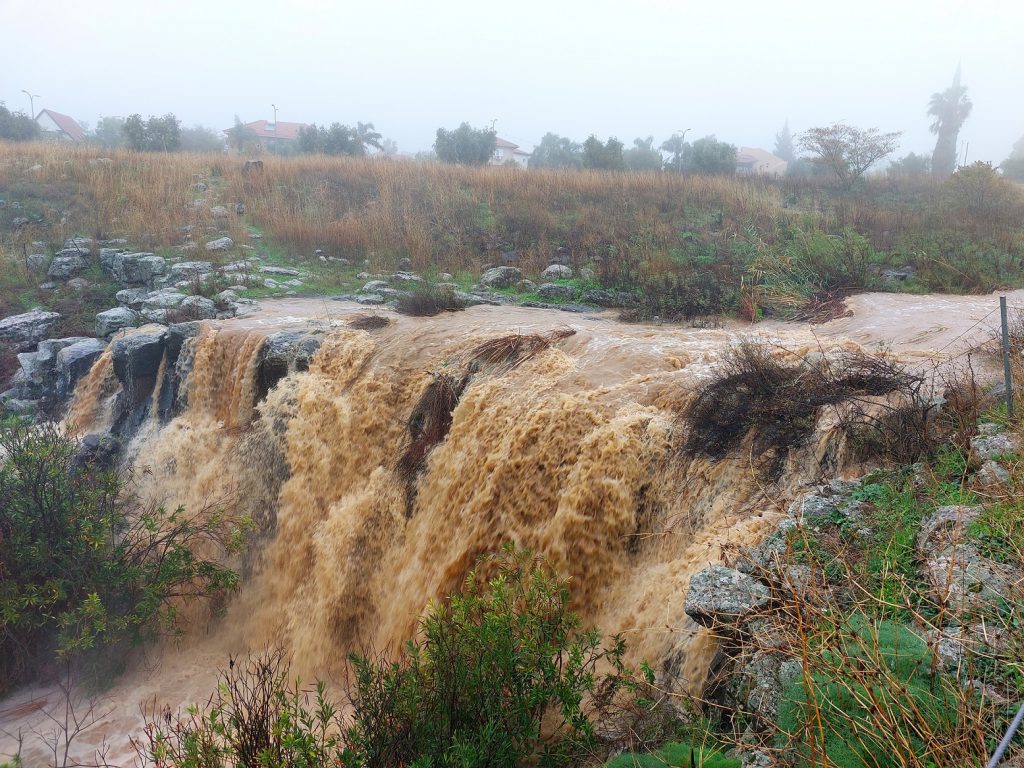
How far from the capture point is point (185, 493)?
315 inches

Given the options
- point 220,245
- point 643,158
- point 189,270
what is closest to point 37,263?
point 220,245

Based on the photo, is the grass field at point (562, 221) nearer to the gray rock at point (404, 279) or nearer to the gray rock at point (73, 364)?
the gray rock at point (404, 279)

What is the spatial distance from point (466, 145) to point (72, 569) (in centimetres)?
2510

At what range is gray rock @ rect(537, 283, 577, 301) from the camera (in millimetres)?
10577

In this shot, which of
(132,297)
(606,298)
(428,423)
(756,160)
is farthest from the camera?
(756,160)

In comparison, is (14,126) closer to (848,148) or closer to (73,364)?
(73,364)

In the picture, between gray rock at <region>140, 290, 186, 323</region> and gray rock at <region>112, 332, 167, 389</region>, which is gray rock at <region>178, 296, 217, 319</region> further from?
gray rock at <region>112, 332, 167, 389</region>

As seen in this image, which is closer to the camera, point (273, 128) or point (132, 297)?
point (132, 297)

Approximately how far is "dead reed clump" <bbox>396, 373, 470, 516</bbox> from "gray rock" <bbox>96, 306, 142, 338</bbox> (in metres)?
7.04

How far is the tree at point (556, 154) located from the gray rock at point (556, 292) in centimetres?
1564

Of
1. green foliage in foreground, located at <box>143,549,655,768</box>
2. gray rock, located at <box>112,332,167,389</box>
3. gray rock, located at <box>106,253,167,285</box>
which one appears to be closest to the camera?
green foliage in foreground, located at <box>143,549,655,768</box>

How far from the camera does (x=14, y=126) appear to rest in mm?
26609

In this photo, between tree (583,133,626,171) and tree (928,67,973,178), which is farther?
tree (928,67,973,178)

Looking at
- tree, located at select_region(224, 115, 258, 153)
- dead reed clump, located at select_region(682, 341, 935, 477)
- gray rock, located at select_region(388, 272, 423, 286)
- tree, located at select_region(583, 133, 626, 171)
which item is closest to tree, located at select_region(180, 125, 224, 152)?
tree, located at select_region(224, 115, 258, 153)
